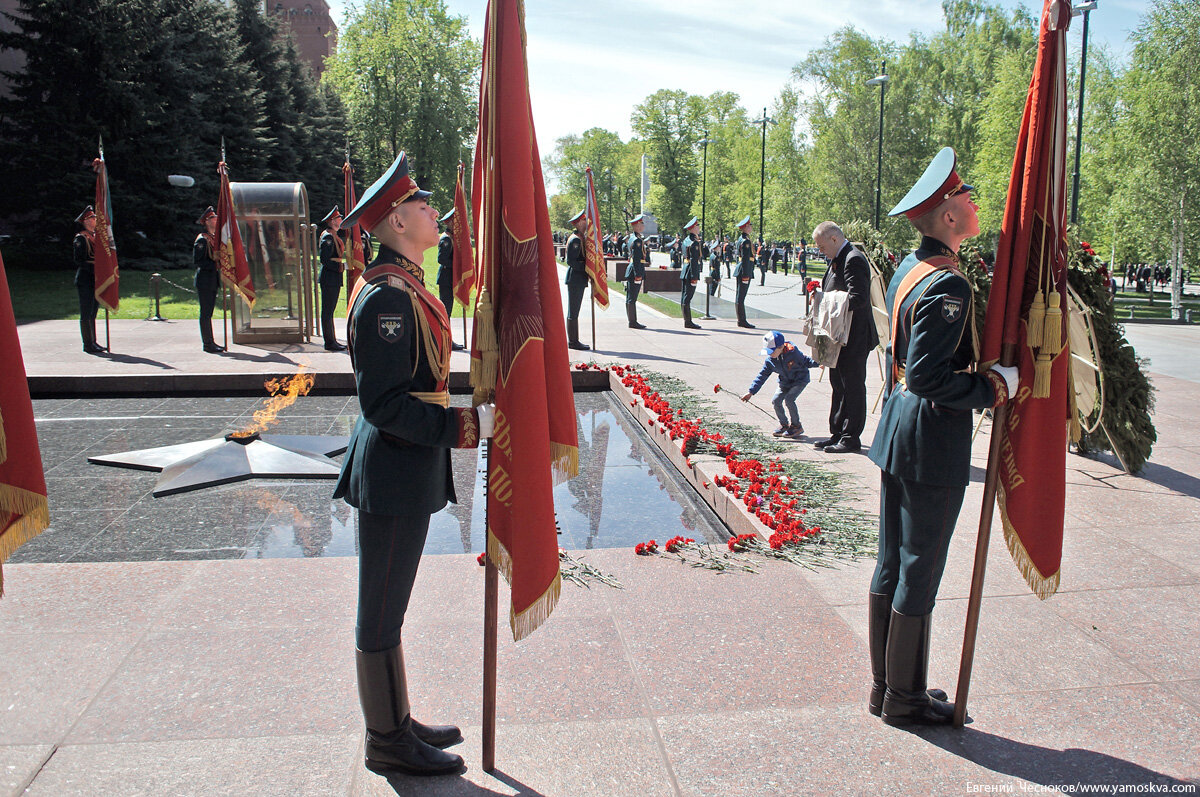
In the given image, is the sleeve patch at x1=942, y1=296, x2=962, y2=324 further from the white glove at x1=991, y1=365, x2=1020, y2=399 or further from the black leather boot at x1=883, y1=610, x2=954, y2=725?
the black leather boot at x1=883, y1=610, x2=954, y2=725

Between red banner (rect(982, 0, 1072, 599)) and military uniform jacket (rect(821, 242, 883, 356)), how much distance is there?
15.0 ft

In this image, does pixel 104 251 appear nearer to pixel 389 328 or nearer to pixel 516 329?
pixel 389 328

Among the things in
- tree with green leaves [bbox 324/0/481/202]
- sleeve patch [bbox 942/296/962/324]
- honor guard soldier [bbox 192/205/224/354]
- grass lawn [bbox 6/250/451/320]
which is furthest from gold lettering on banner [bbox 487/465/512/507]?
tree with green leaves [bbox 324/0/481/202]

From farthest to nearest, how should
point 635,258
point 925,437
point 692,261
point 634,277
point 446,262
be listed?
1. point 635,258
2. point 634,277
3. point 692,261
4. point 446,262
5. point 925,437

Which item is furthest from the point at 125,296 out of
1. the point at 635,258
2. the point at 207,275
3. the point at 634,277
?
the point at 634,277

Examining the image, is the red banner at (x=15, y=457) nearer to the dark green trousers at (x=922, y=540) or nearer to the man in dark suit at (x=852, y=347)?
the dark green trousers at (x=922, y=540)

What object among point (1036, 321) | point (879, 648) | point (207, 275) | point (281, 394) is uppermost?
point (207, 275)

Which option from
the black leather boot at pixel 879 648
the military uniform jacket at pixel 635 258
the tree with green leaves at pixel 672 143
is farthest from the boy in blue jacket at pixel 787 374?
the tree with green leaves at pixel 672 143

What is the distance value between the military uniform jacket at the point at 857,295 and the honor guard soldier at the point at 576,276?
7.43 metres

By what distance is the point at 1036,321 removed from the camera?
135 inches

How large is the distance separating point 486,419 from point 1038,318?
2094 millimetres

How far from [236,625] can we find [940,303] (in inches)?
139

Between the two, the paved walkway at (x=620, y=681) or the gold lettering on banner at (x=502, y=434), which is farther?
the paved walkway at (x=620, y=681)

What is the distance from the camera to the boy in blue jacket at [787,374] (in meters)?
8.60
